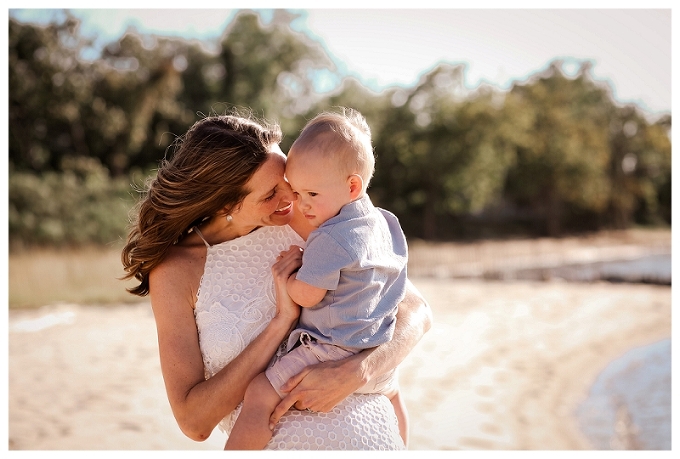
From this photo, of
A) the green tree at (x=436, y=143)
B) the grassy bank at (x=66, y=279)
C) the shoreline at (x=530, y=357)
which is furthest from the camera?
Answer: the green tree at (x=436, y=143)

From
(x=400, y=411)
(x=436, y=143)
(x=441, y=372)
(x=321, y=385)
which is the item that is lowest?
(x=436, y=143)

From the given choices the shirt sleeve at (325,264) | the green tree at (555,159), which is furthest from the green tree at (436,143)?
the shirt sleeve at (325,264)

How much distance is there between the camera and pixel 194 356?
2293 mm

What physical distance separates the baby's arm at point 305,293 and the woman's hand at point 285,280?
3 cm

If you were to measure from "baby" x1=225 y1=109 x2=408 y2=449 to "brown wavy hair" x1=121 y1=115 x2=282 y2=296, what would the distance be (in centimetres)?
16

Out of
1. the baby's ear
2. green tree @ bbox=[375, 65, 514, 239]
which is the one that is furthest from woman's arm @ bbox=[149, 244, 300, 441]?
green tree @ bbox=[375, 65, 514, 239]

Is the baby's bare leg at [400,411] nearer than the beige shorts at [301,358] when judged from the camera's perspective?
No

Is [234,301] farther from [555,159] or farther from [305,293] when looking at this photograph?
[555,159]

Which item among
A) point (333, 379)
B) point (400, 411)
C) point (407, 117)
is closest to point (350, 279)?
point (333, 379)

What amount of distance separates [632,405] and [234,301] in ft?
31.5

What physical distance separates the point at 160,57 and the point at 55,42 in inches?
139

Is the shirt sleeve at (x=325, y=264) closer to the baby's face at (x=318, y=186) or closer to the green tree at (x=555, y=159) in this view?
the baby's face at (x=318, y=186)

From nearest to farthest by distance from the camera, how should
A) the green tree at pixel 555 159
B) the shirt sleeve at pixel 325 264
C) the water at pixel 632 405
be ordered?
the shirt sleeve at pixel 325 264, the water at pixel 632 405, the green tree at pixel 555 159

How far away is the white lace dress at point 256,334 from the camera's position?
2.29 metres
